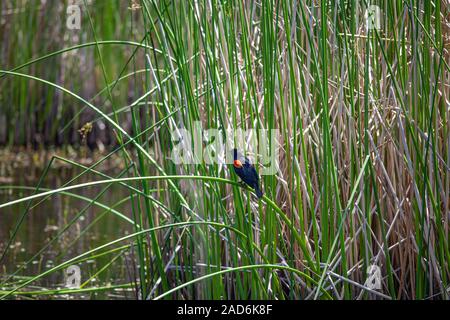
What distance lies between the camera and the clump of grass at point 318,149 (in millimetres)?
2594

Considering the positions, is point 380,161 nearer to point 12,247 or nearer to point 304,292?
point 304,292

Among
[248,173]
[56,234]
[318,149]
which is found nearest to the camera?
[248,173]

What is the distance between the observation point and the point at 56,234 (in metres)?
4.85

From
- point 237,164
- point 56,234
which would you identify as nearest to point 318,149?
point 237,164

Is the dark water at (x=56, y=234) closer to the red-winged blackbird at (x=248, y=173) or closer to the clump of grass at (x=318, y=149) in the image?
the clump of grass at (x=318, y=149)

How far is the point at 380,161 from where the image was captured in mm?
2691

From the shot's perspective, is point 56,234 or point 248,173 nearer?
point 248,173

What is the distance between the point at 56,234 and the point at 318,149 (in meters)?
2.48

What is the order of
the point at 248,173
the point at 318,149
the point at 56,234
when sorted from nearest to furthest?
the point at 248,173 < the point at 318,149 < the point at 56,234

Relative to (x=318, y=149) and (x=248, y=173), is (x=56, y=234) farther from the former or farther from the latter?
(x=248, y=173)

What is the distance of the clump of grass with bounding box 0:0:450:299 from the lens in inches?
102

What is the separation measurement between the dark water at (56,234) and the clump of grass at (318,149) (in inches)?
30.5
